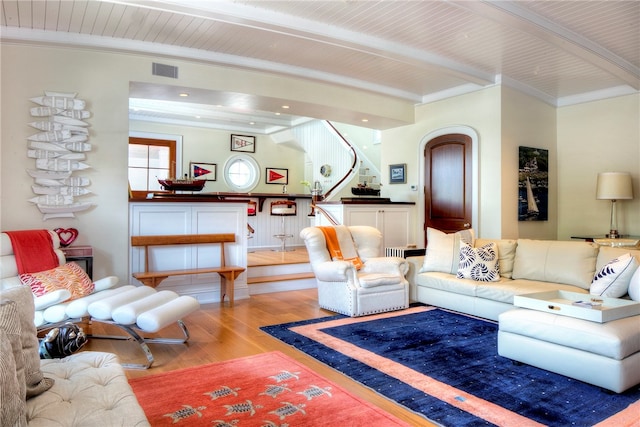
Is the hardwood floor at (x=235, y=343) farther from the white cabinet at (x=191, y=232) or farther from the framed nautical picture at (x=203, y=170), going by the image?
the framed nautical picture at (x=203, y=170)

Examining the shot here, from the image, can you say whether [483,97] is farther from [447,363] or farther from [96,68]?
[96,68]

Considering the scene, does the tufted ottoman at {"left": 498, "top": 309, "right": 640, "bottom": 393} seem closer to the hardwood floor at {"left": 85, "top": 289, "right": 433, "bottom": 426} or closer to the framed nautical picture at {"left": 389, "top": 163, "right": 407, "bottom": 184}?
the hardwood floor at {"left": 85, "top": 289, "right": 433, "bottom": 426}

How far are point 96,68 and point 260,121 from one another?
5.04 metres

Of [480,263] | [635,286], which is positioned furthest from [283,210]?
[635,286]

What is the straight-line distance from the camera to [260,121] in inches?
378

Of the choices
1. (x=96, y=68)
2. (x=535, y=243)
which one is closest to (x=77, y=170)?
(x=96, y=68)

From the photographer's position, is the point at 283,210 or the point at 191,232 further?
the point at 283,210

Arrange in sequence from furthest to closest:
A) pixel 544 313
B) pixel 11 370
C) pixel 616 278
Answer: pixel 616 278, pixel 544 313, pixel 11 370

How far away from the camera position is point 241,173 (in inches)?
409

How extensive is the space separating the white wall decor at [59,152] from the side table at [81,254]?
40 cm

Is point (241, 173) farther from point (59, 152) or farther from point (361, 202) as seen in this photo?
point (59, 152)

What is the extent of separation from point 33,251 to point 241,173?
6.69m

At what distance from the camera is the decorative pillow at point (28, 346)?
1.71 m

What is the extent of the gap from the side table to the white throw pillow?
4.87 m
